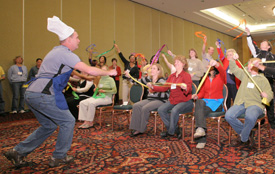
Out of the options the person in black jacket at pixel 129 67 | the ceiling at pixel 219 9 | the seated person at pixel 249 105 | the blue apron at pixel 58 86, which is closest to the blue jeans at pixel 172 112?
the seated person at pixel 249 105

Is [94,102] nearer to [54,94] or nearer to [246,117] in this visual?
[54,94]

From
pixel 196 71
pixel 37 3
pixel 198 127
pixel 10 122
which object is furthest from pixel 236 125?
pixel 37 3

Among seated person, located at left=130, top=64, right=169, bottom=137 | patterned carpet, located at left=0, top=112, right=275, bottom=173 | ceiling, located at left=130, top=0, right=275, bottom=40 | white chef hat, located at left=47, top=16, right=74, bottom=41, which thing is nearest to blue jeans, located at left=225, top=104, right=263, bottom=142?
patterned carpet, located at left=0, top=112, right=275, bottom=173

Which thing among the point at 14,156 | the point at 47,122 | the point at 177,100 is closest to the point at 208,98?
the point at 177,100

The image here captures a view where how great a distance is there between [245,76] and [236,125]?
831 millimetres

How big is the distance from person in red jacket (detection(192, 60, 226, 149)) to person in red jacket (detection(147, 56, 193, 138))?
0.75 feet

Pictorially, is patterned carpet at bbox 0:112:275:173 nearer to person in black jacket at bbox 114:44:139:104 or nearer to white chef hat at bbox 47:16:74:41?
white chef hat at bbox 47:16:74:41

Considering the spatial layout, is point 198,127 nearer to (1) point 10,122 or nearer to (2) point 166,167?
(2) point 166,167

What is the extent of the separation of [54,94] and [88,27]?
6775 millimetres

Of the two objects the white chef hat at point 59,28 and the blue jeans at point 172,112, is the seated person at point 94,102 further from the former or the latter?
the white chef hat at point 59,28

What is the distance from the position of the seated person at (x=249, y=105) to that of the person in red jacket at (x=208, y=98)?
320mm

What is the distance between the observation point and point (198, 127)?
11.9 ft

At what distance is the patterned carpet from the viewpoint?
2.69 meters

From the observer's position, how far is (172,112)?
12.8 ft
